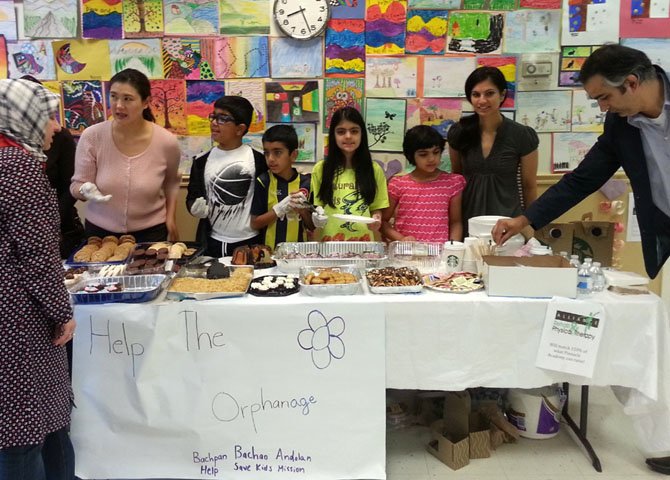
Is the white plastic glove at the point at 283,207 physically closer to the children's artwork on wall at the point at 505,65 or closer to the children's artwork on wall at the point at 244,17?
the children's artwork on wall at the point at 244,17

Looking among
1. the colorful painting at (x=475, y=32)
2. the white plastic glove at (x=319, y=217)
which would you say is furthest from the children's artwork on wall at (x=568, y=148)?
the white plastic glove at (x=319, y=217)

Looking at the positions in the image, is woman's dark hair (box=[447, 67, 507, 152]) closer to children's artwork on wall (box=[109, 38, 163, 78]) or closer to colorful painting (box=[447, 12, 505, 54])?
colorful painting (box=[447, 12, 505, 54])

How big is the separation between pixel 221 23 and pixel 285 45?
0.39m

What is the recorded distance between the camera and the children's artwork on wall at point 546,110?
3109 millimetres

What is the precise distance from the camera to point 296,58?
3.05 meters

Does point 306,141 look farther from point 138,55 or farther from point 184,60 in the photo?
point 138,55

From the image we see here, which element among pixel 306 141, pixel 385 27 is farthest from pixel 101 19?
pixel 385 27

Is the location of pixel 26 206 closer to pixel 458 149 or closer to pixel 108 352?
pixel 108 352

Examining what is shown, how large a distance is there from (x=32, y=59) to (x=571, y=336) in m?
3.20

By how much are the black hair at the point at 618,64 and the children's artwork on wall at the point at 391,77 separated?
5.07 ft

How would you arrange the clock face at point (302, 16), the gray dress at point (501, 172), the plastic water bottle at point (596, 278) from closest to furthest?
the plastic water bottle at point (596, 278) → the gray dress at point (501, 172) → the clock face at point (302, 16)

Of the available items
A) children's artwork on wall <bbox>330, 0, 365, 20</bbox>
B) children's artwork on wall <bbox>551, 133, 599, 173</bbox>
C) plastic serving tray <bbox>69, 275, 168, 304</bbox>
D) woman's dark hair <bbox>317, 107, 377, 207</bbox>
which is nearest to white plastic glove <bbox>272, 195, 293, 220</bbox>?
woman's dark hair <bbox>317, 107, 377, 207</bbox>

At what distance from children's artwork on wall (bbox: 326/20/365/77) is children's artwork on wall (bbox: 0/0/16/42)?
1826 mm

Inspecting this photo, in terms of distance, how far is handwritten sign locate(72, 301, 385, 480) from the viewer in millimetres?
1740
